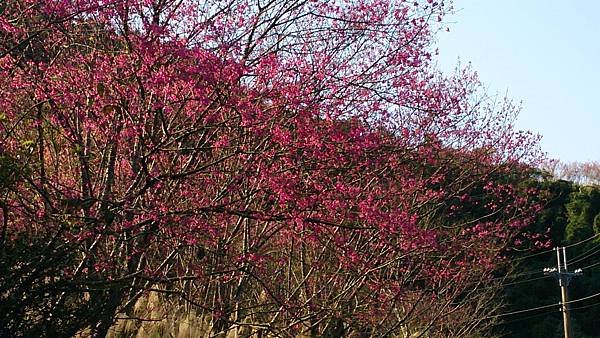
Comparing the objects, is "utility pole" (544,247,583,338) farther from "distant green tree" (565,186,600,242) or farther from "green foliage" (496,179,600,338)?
"distant green tree" (565,186,600,242)

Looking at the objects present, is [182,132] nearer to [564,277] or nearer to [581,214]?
[564,277]

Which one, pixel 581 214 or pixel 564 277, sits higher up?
pixel 581 214

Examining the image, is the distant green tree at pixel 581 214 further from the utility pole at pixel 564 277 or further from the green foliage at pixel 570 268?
the utility pole at pixel 564 277

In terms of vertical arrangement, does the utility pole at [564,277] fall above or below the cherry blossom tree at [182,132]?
below

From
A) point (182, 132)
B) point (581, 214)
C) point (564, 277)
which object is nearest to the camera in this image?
point (182, 132)

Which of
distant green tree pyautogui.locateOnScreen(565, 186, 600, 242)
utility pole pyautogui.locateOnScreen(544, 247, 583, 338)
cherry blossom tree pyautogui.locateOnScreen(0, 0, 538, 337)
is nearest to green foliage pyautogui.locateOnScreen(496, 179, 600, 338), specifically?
distant green tree pyautogui.locateOnScreen(565, 186, 600, 242)

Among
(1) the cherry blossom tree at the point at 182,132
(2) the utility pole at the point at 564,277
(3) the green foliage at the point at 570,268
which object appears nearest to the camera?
(1) the cherry blossom tree at the point at 182,132

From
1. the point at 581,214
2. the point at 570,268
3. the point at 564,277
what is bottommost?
the point at 564,277

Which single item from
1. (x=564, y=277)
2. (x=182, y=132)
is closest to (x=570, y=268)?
(x=564, y=277)

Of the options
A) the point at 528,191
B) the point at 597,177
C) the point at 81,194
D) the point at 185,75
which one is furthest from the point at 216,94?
the point at 597,177

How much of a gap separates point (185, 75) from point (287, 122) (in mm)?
895

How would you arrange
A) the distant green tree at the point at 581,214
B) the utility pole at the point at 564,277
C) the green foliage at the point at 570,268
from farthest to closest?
the distant green tree at the point at 581,214 → the green foliage at the point at 570,268 → the utility pole at the point at 564,277

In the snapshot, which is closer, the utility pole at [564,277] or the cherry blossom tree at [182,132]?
the cherry blossom tree at [182,132]

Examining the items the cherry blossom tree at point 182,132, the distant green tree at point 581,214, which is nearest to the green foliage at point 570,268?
the distant green tree at point 581,214
